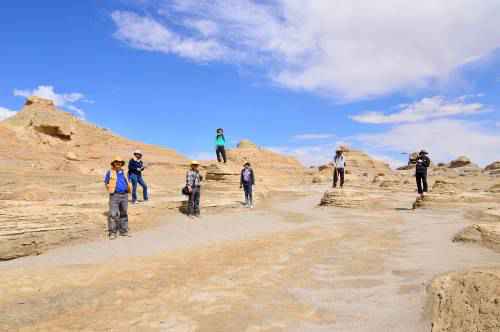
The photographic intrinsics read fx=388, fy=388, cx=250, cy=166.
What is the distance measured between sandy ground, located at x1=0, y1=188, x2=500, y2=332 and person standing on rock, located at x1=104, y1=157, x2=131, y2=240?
42 cm

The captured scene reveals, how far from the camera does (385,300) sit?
4867mm

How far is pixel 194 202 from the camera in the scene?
11328 mm

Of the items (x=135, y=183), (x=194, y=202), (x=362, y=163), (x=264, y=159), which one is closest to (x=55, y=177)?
(x=135, y=183)

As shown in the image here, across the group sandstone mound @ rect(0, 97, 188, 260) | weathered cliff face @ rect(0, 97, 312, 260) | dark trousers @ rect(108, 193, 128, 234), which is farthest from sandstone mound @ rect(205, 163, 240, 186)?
dark trousers @ rect(108, 193, 128, 234)

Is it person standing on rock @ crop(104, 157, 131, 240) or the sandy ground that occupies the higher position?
person standing on rock @ crop(104, 157, 131, 240)

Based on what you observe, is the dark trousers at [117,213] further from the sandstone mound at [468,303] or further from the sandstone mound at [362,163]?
the sandstone mound at [362,163]

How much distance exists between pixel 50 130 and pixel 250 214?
31.2 metres

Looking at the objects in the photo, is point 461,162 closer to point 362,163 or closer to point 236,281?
point 362,163

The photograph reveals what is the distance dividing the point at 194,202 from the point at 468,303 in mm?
8324

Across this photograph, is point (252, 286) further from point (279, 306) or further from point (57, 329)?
point (57, 329)

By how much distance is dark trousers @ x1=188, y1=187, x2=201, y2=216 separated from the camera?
1106cm

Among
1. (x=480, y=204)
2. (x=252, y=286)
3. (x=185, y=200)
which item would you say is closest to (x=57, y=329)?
(x=252, y=286)

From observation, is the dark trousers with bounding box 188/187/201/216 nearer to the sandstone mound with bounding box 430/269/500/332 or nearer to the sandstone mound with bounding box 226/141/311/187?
the sandstone mound with bounding box 430/269/500/332

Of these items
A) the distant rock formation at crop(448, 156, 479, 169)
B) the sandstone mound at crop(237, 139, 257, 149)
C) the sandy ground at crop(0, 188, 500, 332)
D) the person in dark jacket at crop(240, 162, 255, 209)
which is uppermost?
the sandstone mound at crop(237, 139, 257, 149)
